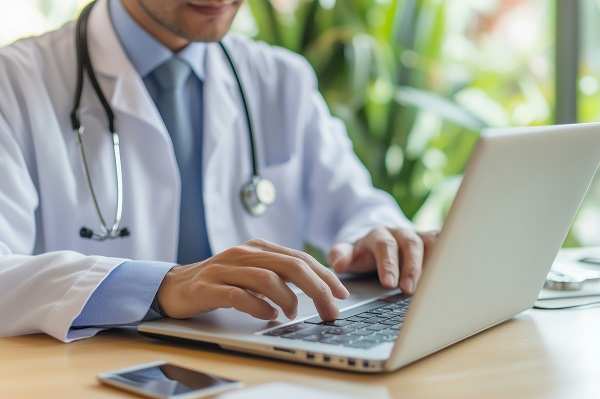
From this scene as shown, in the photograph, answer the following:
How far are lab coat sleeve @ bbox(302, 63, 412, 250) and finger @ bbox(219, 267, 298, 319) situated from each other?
2.54 ft

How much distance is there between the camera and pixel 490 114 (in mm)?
3215

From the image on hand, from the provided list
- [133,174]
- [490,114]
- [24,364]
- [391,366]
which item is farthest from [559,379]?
[490,114]

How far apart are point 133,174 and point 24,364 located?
0.73m

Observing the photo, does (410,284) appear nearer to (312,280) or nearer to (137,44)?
(312,280)

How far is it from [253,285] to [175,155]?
75 centimetres

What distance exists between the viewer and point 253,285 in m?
0.94

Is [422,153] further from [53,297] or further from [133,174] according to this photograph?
[53,297]

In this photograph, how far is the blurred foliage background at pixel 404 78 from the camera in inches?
113

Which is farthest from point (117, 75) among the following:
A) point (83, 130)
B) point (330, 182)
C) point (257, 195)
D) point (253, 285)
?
point (253, 285)

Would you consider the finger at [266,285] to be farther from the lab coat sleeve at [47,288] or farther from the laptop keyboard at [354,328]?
the lab coat sleeve at [47,288]

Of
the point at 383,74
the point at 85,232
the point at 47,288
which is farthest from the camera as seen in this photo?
the point at 383,74

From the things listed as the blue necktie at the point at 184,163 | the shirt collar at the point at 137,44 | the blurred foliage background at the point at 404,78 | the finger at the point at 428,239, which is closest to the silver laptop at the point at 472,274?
the finger at the point at 428,239

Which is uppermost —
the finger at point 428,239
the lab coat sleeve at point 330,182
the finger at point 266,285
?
the finger at point 266,285

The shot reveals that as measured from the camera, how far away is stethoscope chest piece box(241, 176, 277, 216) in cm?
170
